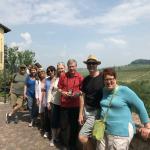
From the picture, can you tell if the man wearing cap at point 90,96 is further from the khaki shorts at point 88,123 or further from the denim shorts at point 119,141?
the denim shorts at point 119,141

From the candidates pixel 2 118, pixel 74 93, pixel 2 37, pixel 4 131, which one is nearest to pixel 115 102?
pixel 74 93

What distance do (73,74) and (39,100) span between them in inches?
108

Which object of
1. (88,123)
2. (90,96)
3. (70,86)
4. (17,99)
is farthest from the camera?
(17,99)

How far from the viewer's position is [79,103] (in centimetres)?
824

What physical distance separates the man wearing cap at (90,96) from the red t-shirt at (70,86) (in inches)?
50.7

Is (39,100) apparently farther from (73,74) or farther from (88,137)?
(88,137)

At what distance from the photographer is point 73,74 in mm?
8078

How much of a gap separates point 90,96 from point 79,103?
1571 mm

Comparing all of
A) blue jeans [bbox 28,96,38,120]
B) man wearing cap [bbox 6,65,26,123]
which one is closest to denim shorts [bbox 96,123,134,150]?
blue jeans [bbox 28,96,38,120]

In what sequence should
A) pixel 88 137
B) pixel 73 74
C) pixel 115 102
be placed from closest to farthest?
pixel 115 102, pixel 88 137, pixel 73 74

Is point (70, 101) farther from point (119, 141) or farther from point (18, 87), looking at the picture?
point (18, 87)

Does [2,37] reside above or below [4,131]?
above

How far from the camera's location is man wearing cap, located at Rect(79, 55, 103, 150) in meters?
6.50

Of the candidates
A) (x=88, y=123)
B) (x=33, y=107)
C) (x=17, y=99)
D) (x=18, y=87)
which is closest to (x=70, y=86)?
(x=88, y=123)
